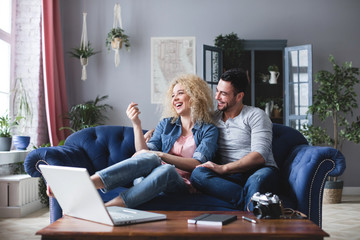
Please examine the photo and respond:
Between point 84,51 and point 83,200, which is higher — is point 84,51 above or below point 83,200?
above

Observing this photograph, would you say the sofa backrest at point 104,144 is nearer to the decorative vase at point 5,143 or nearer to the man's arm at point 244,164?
Answer: the man's arm at point 244,164

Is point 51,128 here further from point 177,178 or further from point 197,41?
point 177,178

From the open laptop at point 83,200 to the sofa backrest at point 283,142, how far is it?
1287 mm

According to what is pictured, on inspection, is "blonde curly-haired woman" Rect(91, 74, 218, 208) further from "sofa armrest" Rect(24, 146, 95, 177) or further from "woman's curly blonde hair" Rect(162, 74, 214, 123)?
"sofa armrest" Rect(24, 146, 95, 177)

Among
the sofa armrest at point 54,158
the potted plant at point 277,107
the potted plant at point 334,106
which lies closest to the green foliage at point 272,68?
the potted plant at point 277,107

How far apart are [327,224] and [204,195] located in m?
1.80

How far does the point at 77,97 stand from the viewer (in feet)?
17.9

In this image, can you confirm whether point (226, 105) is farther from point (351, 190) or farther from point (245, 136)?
point (351, 190)

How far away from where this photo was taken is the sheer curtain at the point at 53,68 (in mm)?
4547

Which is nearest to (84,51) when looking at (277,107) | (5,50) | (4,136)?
(5,50)

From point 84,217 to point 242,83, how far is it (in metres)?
1.51

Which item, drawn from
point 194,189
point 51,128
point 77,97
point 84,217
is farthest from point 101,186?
point 77,97

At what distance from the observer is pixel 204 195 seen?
2.23 metres

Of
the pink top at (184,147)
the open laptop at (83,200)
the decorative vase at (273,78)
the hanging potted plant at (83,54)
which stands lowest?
the open laptop at (83,200)
